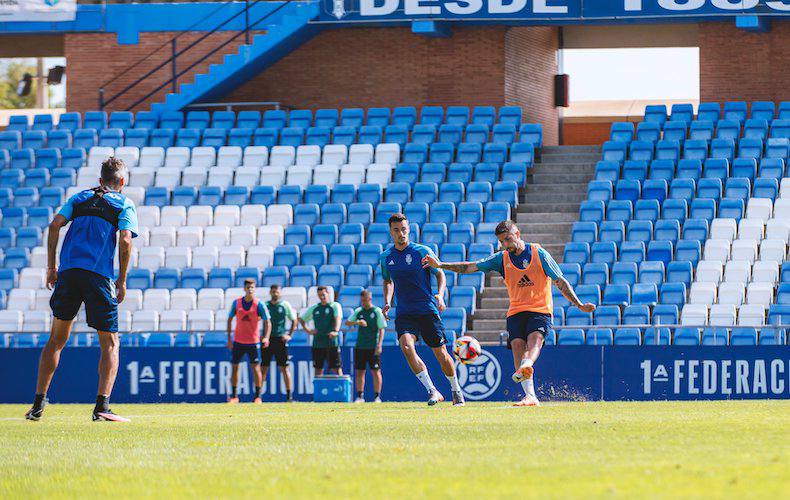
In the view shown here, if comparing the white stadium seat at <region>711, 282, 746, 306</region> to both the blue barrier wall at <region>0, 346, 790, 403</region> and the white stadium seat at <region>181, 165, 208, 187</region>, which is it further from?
the white stadium seat at <region>181, 165, 208, 187</region>

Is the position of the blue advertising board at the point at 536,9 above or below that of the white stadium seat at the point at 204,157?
above

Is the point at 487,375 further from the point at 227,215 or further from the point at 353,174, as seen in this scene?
the point at 227,215

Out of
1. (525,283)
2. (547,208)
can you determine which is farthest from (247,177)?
(525,283)

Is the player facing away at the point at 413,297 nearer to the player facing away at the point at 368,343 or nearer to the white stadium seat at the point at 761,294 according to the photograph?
the player facing away at the point at 368,343

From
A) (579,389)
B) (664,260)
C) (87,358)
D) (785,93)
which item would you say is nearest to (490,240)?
(664,260)

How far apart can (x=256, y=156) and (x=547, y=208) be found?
6932 millimetres

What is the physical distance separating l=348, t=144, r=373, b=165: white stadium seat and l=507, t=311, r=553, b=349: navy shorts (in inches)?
655

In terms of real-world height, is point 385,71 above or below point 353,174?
above

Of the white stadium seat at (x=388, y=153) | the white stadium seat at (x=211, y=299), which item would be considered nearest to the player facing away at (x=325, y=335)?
the white stadium seat at (x=211, y=299)

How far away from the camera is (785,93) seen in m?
34.6

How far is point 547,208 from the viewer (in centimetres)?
3028

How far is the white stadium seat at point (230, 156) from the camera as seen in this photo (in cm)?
3284

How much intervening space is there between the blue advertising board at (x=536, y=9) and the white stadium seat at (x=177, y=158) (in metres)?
4.72

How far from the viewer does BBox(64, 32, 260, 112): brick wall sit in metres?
37.6
